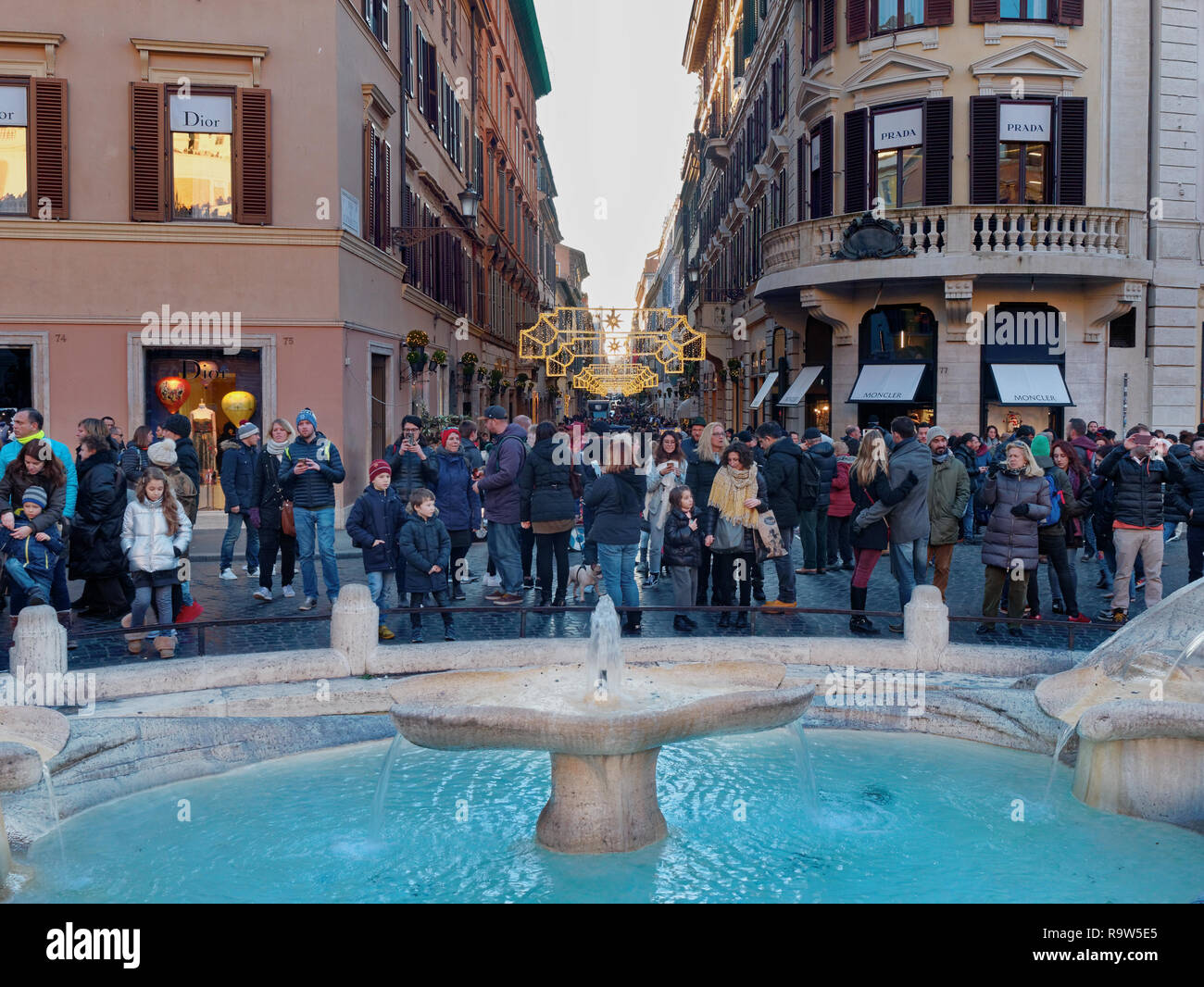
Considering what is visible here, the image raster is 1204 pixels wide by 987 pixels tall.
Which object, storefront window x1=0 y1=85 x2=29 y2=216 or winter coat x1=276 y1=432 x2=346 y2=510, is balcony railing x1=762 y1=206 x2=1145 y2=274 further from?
winter coat x1=276 y1=432 x2=346 y2=510

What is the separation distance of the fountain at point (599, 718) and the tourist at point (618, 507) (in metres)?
3.12

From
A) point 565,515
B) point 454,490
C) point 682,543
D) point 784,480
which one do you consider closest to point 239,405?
point 454,490

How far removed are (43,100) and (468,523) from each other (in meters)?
10.7

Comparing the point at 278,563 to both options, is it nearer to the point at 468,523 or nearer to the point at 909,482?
the point at 468,523

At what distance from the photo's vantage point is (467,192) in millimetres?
23234

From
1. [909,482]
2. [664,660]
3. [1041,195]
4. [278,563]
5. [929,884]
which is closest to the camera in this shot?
[929,884]

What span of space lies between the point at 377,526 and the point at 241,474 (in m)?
2.92

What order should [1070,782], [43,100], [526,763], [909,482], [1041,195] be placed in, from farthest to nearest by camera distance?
[1041,195]
[43,100]
[909,482]
[526,763]
[1070,782]

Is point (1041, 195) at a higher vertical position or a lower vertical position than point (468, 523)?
higher

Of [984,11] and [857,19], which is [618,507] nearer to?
[984,11]

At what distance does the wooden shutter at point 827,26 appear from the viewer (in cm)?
2422

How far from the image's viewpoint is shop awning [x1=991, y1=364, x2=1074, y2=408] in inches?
877
